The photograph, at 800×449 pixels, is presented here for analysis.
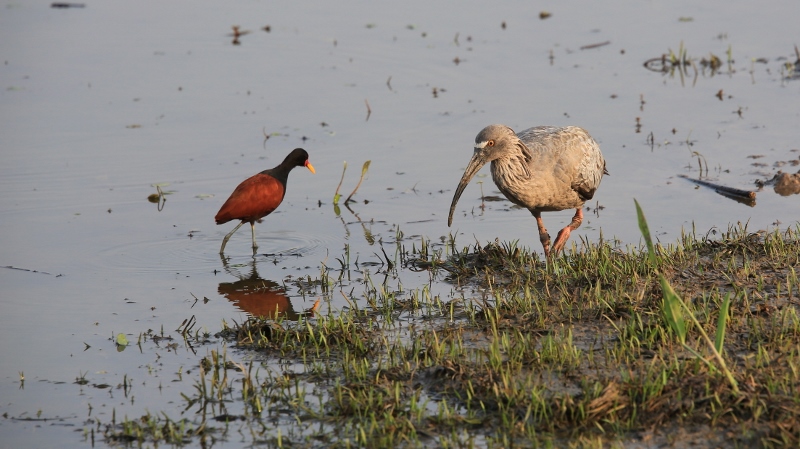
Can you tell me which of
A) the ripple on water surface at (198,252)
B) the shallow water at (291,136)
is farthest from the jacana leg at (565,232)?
the ripple on water surface at (198,252)

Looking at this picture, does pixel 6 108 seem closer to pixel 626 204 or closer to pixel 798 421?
pixel 626 204

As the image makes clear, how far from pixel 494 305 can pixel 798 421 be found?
106 inches

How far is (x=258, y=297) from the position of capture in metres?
8.17

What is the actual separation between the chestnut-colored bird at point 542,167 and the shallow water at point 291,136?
53 centimetres

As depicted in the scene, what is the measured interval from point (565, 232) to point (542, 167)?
69cm

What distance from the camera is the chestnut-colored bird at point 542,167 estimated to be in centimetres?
824

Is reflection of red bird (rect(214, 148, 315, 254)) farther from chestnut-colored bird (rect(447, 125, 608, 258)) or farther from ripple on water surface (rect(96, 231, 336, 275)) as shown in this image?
chestnut-colored bird (rect(447, 125, 608, 258))

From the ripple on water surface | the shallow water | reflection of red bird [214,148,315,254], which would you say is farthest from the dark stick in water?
reflection of red bird [214,148,315,254]

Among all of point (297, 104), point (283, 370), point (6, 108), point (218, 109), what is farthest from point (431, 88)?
point (283, 370)

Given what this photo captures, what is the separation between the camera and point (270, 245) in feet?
31.3

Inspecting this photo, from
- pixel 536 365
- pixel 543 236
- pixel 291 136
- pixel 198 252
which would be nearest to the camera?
pixel 536 365

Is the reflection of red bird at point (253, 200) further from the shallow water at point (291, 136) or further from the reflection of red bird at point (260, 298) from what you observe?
the reflection of red bird at point (260, 298)

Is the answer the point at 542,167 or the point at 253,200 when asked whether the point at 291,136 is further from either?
the point at 542,167

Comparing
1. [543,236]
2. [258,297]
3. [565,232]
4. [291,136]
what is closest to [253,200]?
[258,297]
